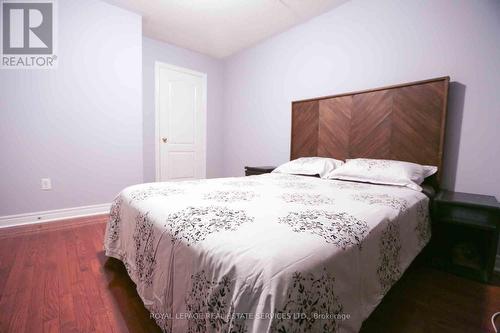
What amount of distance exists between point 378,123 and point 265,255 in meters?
2.14

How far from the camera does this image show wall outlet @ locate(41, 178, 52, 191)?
2.43 metres

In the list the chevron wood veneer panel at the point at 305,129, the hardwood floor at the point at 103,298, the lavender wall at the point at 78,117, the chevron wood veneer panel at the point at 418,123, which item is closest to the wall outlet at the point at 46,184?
the lavender wall at the point at 78,117

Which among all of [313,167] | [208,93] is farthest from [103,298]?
[208,93]

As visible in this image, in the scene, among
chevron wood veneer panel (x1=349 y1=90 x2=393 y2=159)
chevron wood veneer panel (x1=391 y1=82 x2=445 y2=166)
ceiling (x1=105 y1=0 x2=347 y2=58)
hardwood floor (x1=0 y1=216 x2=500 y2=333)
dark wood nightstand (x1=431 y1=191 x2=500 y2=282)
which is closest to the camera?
hardwood floor (x1=0 y1=216 x2=500 y2=333)

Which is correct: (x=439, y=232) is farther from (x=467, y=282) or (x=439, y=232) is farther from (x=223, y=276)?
(x=223, y=276)

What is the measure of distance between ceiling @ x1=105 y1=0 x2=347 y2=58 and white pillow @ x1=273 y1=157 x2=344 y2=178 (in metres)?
1.76

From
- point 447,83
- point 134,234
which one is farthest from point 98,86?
point 447,83

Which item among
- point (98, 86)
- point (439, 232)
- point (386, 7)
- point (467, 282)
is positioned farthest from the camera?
point (98, 86)

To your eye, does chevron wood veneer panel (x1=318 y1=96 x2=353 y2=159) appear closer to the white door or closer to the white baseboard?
the white door

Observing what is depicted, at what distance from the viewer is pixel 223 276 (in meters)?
0.64

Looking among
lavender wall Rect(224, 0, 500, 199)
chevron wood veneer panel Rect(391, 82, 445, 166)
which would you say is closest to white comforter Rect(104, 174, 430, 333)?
chevron wood veneer panel Rect(391, 82, 445, 166)

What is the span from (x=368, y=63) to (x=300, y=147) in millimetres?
1157

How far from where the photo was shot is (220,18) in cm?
290

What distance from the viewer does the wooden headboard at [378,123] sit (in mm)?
1932
